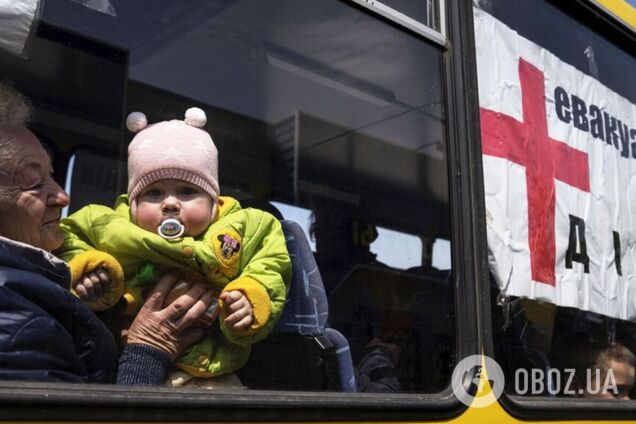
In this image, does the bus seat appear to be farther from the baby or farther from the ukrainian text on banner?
the ukrainian text on banner

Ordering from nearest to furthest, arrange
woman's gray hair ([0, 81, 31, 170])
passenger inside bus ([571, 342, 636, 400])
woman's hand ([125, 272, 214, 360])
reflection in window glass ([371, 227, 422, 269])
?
woman's gray hair ([0, 81, 31, 170])
woman's hand ([125, 272, 214, 360])
reflection in window glass ([371, 227, 422, 269])
passenger inside bus ([571, 342, 636, 400])

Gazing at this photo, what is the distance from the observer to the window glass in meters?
1.95

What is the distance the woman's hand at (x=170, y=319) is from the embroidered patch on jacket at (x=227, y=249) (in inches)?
2.5

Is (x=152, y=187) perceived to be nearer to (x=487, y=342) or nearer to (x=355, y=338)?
(x=355, y=338)

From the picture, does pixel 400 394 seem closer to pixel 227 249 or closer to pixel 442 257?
pixel 442 257

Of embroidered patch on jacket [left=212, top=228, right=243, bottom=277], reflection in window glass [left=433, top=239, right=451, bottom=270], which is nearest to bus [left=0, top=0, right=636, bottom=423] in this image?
reflection in window glass [left=433, top=239, right=451, bottom=270]

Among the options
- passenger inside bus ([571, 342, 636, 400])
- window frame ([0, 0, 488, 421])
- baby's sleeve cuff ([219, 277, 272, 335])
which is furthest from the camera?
passenger inside bus ([571, 342, 636, 400])

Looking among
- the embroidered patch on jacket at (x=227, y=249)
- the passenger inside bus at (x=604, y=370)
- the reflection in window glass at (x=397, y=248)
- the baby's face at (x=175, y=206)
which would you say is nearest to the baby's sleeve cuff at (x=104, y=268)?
the baby's face at (x=175, y=206)

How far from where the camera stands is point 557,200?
2.76 meters

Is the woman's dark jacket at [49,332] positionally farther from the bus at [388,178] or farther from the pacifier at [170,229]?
the pacifier at [170,229]

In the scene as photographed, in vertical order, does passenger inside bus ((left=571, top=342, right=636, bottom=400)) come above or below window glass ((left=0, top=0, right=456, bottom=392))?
below

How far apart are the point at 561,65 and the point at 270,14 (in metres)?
1.11

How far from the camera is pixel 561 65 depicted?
2914 mm

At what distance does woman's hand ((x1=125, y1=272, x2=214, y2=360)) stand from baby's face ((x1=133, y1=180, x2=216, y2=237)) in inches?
4.6
